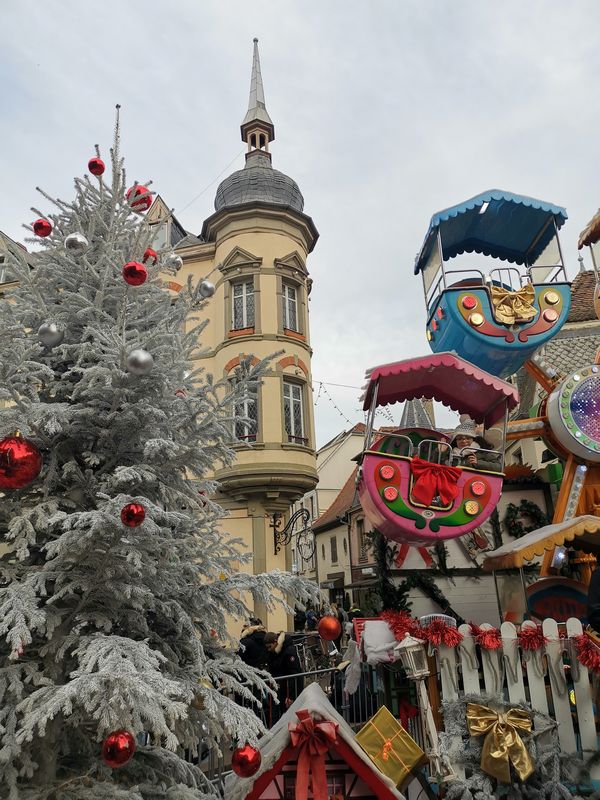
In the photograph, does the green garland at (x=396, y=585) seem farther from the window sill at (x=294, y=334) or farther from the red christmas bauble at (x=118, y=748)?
the window sill at (x=294, y=334)

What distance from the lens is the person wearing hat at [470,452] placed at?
7711 millimetres

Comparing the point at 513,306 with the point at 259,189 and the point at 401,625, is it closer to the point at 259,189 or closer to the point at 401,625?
the point at 401,625

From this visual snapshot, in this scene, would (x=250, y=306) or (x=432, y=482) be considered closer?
(x=432, y=482)

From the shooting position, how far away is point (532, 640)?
5.29 metres

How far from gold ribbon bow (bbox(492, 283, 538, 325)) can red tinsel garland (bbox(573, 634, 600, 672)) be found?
469 centimetres

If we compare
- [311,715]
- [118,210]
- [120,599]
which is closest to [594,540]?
[311,715]

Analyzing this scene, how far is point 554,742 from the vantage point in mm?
5000

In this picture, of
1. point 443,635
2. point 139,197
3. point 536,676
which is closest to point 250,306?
point 139,197

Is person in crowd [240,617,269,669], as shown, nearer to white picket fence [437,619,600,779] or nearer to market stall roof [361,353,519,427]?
white picket fence [437,619,600,779]

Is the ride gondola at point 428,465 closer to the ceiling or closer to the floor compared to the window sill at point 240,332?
closer to the floor

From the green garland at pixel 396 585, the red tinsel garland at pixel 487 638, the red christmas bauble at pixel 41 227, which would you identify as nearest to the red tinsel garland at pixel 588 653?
the red tinsel garland at pixel 487 638

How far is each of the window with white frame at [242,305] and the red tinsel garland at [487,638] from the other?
40.3ft

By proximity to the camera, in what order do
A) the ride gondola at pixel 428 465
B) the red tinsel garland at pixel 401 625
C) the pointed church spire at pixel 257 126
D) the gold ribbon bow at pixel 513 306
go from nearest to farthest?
the red tinsel garland at pixel 401 625 < the ride gondola at pixel 428 465 < the gold ribbon bow at pixel 513 306 < the pointed church spire at pixel 257 126

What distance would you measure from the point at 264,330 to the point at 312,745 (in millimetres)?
13347
